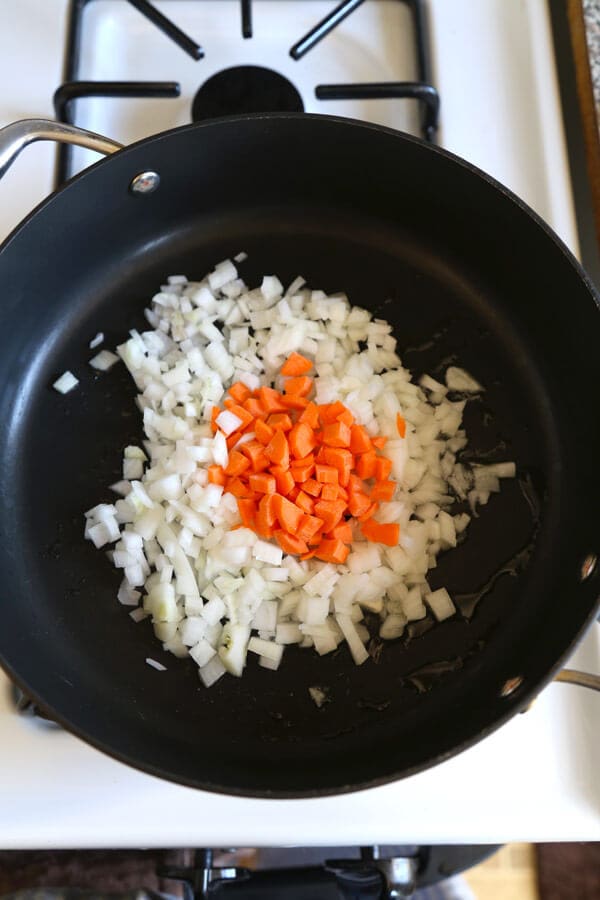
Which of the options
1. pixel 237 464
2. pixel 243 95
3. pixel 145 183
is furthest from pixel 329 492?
pixel 243 95

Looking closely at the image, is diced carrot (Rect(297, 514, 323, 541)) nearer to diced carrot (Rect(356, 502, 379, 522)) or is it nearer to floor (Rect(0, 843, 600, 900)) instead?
diced carrot (Rect(356, 502, 379, 522))

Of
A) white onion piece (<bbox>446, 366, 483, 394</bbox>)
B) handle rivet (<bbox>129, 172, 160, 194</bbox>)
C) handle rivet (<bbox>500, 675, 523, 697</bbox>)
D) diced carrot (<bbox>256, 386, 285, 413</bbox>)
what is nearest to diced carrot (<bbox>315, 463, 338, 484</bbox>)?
diced carrot (<bbox>256, 386, 285, 413</bbox>)

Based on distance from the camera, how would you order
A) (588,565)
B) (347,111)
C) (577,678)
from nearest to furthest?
1. (577,678)
2. (588,565)
3. (347,111)

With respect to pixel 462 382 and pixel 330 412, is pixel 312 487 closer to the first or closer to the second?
pixel 330 412

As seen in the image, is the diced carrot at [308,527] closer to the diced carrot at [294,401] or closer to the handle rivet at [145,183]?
the diced carrot at [294,401]

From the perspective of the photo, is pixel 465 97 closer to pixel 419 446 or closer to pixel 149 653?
pixel 419 446

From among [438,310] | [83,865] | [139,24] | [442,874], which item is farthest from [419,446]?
[83,865]

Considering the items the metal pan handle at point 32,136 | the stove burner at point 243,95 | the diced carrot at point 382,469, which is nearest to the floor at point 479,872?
the metal pan handle at point 32,136
